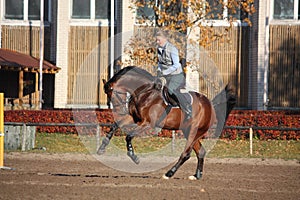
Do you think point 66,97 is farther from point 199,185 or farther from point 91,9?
point 199,185

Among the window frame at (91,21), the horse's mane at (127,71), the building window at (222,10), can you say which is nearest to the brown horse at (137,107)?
the horse's mane at (127,71)

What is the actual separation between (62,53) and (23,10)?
3.75 m

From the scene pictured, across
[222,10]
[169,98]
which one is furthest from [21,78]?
[169,98]

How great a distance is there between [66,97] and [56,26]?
419 cm

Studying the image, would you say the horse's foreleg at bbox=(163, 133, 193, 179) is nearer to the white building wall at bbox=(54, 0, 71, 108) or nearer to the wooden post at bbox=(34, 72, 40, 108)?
the wooden post at bbox=(34, 72, 40, 108)

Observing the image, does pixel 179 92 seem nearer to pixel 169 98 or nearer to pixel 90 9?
pixel 169 98

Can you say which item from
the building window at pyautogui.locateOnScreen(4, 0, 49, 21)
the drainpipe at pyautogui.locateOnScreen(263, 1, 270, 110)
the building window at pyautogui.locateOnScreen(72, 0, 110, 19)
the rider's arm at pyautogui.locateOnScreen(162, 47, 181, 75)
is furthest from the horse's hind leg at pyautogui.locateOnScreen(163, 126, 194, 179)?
the building window at pyautogui.locateOnScreen(4, 0, 49, 21)

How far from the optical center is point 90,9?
36.0 metres

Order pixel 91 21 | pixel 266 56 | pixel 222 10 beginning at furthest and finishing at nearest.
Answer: pixel 91 21, pixel 266 56, pixel 222 10

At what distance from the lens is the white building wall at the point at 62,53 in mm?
35219

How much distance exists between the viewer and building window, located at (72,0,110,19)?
35.9 m

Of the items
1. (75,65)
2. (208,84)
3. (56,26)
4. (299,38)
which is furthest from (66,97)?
(299,38)

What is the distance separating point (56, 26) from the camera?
3547 centimetres

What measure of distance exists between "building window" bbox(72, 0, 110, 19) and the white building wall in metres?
0.71
